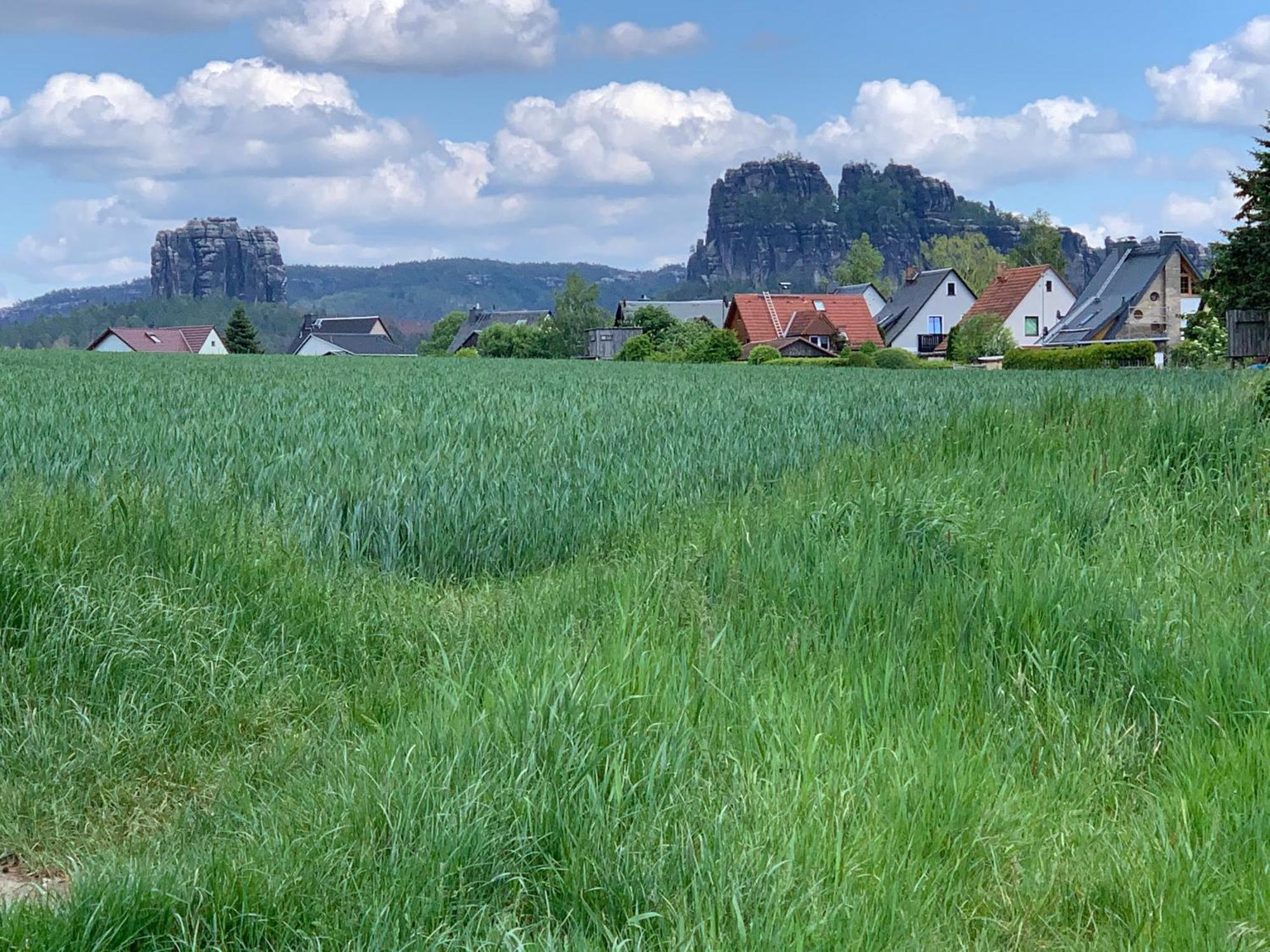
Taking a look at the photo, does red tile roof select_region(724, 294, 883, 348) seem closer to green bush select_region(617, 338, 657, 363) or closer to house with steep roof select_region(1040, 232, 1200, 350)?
green bush select_region(617, 338, 657, 363)

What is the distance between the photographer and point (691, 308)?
129375mm

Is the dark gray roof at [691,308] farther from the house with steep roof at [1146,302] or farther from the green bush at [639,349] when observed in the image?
the house with steep roof at [1146,302]

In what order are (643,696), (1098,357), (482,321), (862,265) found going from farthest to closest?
(482,321) → (862,265) → (1098,357) → (643,696)

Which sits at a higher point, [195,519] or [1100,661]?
[195,519]

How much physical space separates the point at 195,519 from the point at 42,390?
502 inches

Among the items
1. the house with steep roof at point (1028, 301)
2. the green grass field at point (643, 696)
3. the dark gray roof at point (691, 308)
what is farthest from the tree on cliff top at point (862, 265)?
the green grass field at point (643, 696)

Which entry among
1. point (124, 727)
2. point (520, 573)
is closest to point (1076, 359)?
point (520, 573)

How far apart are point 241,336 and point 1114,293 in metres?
78.8

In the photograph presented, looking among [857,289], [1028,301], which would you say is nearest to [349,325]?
[857,289]

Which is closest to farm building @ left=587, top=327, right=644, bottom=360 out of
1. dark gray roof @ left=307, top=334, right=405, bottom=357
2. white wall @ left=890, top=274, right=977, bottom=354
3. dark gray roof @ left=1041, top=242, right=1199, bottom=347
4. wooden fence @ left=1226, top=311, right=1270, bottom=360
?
white wall @ left=890, top=274, right=977, bottom=354

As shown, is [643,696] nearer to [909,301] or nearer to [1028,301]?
[1028,301]

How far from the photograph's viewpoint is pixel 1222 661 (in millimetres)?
Answer: 4625

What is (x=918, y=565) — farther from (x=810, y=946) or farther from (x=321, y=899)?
(x=321, y=899)

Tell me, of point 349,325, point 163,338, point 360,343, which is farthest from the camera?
point 349,325
